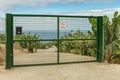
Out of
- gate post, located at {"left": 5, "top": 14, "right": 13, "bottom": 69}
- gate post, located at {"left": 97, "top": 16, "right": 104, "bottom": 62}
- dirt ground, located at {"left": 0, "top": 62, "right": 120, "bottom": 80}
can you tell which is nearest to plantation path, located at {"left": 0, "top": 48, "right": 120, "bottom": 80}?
dirt ground, located at {"left": 0, "top": 62, "right": 120, "bottom": 80}

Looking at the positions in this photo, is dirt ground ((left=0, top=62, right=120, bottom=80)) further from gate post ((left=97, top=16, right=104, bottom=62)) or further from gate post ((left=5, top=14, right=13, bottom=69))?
gate post ((left=97, top=16, right=104, bottom=62))

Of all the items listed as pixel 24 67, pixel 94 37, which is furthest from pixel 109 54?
pixel 24 67

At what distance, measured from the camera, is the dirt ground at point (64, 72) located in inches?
377

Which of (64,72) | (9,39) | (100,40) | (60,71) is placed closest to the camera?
(64,72)

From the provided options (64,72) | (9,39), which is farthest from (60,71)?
(9,39)

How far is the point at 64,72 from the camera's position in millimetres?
10305

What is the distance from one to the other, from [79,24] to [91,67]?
1824 mm

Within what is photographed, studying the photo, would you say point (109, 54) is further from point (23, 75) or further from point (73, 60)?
point (23, 75)

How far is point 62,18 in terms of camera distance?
11.8 meters

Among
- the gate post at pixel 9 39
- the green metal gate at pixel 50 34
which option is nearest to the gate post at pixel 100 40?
the green metal gate at pixel 50 34

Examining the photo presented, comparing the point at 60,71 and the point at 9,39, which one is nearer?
the point at 60,71

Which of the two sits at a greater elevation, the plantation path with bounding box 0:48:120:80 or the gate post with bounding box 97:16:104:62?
the gate post with bounding box 97:16:104:62

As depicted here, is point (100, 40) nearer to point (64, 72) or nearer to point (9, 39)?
point (64, 72)

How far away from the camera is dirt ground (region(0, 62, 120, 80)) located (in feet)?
31.4
